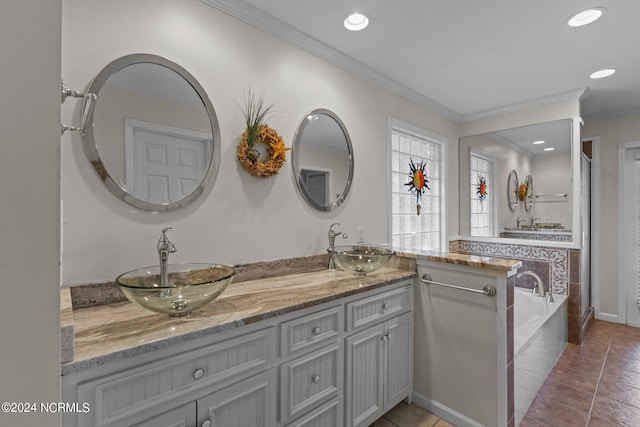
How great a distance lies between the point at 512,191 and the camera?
3504mm

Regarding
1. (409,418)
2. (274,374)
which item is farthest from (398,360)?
(274,374)

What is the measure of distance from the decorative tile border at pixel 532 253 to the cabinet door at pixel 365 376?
227 cm

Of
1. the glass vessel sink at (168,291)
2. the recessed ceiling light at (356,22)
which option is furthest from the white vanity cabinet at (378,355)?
the recessed ceiling light at (356,22)

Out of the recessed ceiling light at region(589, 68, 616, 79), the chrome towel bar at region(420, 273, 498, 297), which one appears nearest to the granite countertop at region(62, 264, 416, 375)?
the chrome towel bar at region(420, 273, 498, 297)

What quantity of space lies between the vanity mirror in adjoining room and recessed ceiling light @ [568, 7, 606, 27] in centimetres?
140

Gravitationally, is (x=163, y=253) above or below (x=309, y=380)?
above

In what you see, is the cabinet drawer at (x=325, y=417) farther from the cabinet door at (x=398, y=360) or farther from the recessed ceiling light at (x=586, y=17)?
the recessed ceiling light at (x=586, y=17)

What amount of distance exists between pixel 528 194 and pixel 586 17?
197cm

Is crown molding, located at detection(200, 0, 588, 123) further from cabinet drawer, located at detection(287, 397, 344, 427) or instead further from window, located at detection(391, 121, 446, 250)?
cabinet drawer, located at detection(287, 397, 344, 427)

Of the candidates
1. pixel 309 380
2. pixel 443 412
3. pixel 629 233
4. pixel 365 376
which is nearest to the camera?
pixel 309 380

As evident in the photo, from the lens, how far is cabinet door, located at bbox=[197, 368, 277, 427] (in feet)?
3.69

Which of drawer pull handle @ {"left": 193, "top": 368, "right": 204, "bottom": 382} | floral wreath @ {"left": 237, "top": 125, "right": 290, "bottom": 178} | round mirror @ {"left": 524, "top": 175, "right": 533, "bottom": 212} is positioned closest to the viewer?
drawer pull handle @ {"left": 193, "top": 368, "right": 204, "bottom": 382}

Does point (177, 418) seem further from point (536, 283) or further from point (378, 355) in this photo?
point (536, 283)

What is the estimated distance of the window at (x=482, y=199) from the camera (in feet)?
11.9
